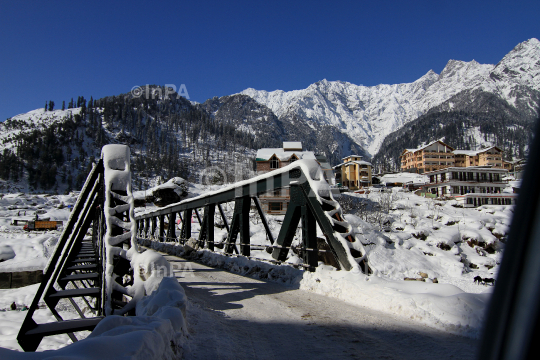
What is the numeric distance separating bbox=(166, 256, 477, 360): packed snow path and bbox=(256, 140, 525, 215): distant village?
1896 cm

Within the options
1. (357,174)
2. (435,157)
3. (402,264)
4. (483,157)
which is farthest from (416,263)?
(435,157)

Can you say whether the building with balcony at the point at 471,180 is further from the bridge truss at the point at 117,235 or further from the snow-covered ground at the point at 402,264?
the bridge truss at the point at 117,235

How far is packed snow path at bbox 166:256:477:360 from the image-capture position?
3.87m

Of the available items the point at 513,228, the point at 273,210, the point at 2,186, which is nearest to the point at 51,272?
the point at 513,228

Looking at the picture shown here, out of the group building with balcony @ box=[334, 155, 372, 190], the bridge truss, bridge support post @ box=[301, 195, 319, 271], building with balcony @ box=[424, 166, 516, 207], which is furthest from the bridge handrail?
building with balcony @ box=[334, 155, 372, 190]

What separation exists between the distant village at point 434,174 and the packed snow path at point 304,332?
19.0m

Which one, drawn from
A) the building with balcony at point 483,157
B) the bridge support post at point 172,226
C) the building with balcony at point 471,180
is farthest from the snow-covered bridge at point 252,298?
the building with balcony at point 483,157

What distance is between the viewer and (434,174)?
63500 mm

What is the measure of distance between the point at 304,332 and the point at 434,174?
6786cm

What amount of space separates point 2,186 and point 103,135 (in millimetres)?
66102

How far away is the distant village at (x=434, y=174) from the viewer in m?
48.6

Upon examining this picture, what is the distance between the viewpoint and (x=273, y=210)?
4688 cm

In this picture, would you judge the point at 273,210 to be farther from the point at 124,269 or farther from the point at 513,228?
the point at 513,228

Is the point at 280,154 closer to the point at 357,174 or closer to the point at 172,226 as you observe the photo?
the point at 172,226
